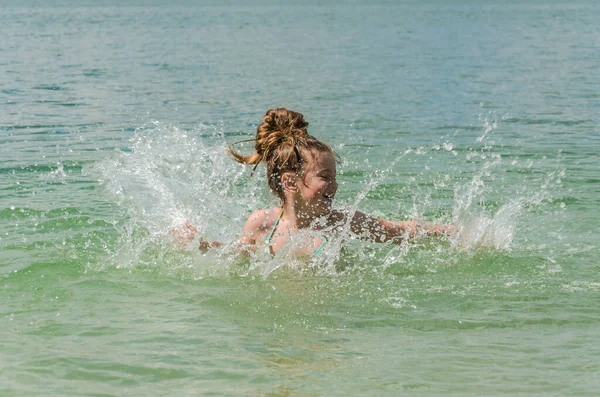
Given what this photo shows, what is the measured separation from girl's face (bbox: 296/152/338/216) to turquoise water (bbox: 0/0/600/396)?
0.31m

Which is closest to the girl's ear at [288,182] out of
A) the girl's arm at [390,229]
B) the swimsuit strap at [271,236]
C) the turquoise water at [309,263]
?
the swimsuit strap at [271,236]

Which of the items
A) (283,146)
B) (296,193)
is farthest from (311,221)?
(283,146)

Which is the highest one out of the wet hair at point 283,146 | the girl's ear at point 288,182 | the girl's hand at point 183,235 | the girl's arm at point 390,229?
the wet hair at point 283,146

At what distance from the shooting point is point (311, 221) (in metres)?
5.94

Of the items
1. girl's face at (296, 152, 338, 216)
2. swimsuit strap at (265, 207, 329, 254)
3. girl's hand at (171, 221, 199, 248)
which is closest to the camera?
girl's face at (296, 152, 338, 216)

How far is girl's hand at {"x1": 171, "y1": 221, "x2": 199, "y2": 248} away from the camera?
249 inches

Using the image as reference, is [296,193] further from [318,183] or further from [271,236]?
[271,236]

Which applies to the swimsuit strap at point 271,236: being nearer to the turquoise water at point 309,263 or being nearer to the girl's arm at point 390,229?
the turquoise water at point 309,263

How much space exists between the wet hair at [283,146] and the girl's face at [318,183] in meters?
0.04

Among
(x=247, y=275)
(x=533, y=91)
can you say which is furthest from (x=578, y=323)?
(x=533, y=91)

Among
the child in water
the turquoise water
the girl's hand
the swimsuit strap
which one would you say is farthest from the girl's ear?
the girl's hand

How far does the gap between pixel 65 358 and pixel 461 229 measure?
3.03 meters

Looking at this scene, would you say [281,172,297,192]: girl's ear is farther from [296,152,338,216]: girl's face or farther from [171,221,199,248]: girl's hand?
[171,221,199,248]: girl's hand

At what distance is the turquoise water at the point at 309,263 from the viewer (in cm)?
434
